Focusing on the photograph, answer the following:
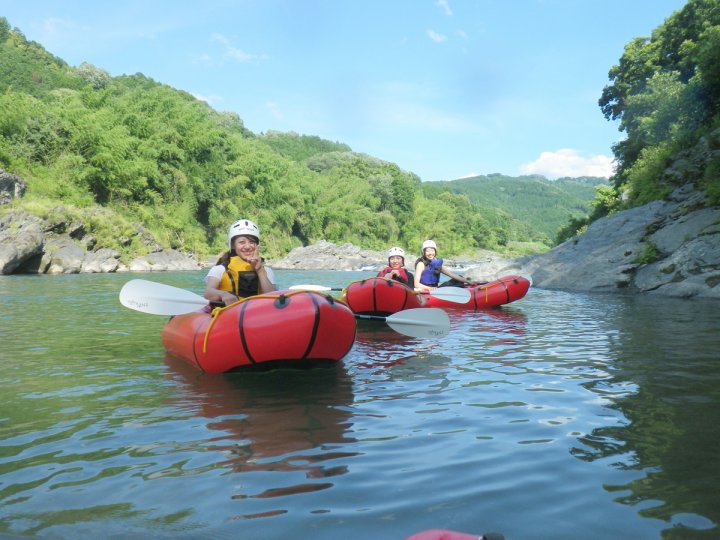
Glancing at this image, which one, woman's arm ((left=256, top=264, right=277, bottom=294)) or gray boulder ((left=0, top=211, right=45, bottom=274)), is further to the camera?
gray boulder ((left=0, top=211, right=45, bottom=274))

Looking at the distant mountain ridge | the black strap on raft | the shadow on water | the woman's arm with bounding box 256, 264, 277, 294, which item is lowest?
the shadow on water

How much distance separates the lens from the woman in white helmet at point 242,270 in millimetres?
5605

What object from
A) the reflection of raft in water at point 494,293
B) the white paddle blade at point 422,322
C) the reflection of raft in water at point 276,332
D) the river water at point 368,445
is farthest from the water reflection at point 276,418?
the reflection of raft in water at point 494,293

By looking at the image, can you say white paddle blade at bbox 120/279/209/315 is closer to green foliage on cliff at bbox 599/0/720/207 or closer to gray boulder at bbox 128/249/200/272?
green foliage on cliff at bbox 599/0/720/207

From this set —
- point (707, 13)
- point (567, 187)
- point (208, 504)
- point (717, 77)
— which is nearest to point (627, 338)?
point (208, 504)

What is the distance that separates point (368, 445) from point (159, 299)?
3101 millimetres

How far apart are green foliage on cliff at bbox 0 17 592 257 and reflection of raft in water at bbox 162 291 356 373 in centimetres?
2392

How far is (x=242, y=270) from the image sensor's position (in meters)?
5.66

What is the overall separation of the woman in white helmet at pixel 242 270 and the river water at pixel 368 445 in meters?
0.94

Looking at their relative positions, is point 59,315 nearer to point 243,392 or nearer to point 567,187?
point 243,392

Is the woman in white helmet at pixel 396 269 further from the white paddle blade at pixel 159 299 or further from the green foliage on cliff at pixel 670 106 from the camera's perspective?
the green foliage on cliff at pixel 670 106

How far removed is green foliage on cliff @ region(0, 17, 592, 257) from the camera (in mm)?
30125

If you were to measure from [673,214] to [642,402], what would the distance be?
41.2ft

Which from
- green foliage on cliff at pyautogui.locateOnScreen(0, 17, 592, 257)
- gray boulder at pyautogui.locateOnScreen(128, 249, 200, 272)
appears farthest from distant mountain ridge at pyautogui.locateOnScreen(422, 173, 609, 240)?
gray boulder at pyautogui.locateOnScreen(128, 249, 200, 272)
